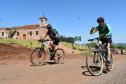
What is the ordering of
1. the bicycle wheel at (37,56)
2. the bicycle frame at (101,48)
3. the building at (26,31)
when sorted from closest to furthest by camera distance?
the bicycle frame at (101,48) → the bicycle wheel at (37,56) → the building at (26,31)

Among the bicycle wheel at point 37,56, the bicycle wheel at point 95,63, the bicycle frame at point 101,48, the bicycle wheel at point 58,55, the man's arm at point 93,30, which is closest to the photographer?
the bicycle wheel at point 95,63

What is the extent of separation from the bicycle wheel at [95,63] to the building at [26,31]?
95.2m

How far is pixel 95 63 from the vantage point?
41.1 ft

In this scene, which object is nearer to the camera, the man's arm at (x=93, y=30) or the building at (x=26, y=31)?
the man's arm at (x=93, y=30)

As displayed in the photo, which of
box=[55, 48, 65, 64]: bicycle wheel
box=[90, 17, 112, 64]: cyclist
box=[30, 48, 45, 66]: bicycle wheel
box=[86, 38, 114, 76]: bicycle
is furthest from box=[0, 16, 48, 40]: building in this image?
box=[86, 38, 114, 76]: bicycle

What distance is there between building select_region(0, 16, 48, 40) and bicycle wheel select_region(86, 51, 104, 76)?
312ft

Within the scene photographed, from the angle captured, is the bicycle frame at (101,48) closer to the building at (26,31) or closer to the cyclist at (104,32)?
the cyclist at (104,32)

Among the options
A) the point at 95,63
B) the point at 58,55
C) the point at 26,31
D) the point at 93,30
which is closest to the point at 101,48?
the point at 95,63

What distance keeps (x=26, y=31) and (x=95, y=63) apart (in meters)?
101

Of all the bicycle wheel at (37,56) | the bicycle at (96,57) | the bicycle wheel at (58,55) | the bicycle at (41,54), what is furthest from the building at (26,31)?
the bicycle at (96,57)

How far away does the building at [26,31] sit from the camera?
10906cm

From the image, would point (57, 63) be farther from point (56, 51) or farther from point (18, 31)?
point (18, 31)

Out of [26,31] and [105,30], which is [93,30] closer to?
[105,30]

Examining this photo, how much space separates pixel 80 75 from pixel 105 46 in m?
1.67
